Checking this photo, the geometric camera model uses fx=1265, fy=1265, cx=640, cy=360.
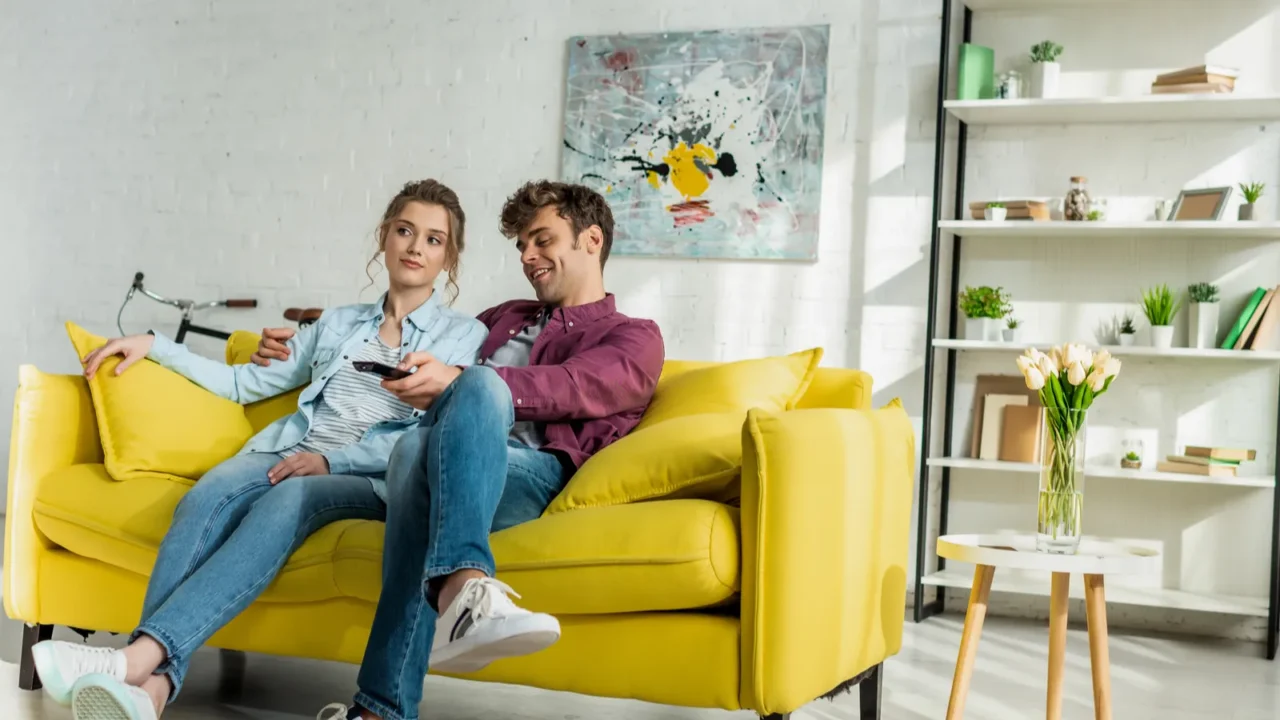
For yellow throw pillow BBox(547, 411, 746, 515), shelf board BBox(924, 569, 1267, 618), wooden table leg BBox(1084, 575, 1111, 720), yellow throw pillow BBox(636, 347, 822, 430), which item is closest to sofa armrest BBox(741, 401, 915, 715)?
yellow throw pillow BBox(547, 411, 746, 515)

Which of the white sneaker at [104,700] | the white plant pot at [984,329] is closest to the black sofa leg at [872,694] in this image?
the white sneaker at [104,700]

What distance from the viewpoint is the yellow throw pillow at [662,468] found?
215 cm

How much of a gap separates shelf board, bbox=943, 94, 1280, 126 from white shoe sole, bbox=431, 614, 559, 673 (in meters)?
2.67

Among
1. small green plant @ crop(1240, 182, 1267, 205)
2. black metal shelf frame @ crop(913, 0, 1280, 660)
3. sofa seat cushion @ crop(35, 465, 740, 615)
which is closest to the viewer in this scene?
sofa seat cushion @ crop(35, 465, 740, 615)

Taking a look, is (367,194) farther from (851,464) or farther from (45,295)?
(851,464)

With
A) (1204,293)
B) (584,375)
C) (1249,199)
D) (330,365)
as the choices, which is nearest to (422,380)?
(584,375)

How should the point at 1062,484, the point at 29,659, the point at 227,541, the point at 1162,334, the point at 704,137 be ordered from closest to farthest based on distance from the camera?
1. the point at 227,541
2. the point at 1062,484
3. the point at 29,659
4. the point at 1162,334
5. the point at 704,137

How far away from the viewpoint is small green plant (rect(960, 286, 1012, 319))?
4004 millimetres

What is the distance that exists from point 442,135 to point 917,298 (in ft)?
Result: 6.10

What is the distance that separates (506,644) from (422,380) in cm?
57

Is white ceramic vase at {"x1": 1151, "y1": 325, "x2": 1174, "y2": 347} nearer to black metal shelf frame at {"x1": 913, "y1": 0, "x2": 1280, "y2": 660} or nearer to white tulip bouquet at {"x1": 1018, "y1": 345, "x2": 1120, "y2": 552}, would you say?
black metal shelf frame at {"x1": 913, "y1": 0, "x2": 1280, "y2": 660}

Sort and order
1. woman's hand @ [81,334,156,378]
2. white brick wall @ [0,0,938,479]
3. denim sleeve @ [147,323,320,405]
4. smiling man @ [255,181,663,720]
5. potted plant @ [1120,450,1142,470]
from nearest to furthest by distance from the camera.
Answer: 1. smiling man @ [255,181,663,720]
2. woman's hand @ [81,334,156,378]
3. denim sleeve @ [147,323,320,405]
4. potted plant @ [1120,450,1142,470]
5. white brick wall @ [0,0,938,479]

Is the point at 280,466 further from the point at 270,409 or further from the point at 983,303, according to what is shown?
the point at 983,303

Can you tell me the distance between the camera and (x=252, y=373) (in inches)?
110
